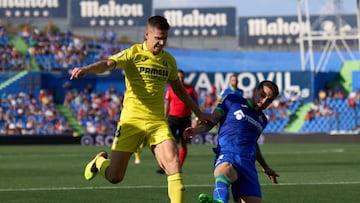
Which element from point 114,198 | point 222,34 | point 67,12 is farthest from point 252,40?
point 114,198

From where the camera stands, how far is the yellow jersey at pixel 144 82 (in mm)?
11000

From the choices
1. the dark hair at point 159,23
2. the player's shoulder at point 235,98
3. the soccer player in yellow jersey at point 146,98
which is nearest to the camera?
the player's shoulder at point 235,98

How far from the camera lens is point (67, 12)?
236 ft

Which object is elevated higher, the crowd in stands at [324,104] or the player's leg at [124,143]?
the player's leg at [124,143]

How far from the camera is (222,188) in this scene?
9547 millimetres

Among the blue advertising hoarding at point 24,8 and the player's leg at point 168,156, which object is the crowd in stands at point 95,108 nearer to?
the blue advertising hoarding at point 24,8

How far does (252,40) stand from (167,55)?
6368cm

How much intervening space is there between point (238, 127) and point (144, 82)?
152cm

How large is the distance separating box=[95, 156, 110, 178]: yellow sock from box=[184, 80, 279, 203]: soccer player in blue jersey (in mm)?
2022

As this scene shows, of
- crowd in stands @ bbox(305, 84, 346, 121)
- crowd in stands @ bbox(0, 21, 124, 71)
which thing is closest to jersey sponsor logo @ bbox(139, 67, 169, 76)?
crowd in stands @ bbox(305, 84, 346, 121)

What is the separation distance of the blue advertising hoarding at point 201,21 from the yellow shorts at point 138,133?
62781 mm

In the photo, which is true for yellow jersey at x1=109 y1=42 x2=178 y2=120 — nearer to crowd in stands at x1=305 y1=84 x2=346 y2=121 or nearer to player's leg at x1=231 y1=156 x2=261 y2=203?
player's leg at x1=231 y1=156 x2=261 y2=203

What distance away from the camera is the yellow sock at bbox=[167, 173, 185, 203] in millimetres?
10156

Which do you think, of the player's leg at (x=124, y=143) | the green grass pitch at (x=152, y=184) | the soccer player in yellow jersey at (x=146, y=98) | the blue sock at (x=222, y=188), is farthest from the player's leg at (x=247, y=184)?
the green grass pitch at (x=152, y=184)
